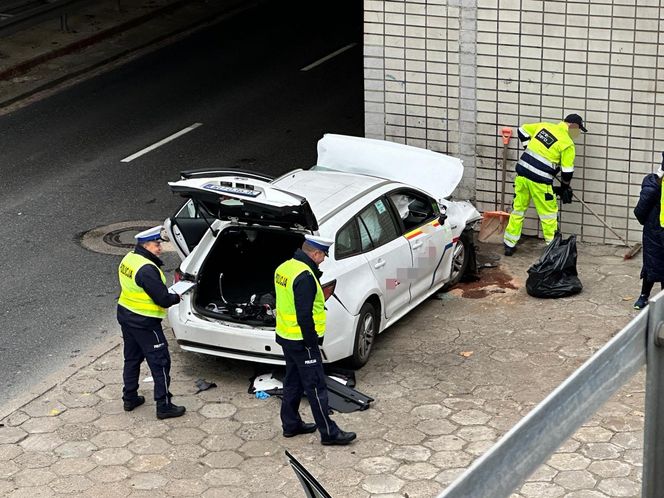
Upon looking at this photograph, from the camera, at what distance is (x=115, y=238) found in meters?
12.6

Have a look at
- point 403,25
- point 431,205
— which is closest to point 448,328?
point 431,205

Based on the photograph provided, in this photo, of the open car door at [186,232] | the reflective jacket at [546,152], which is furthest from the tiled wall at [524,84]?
the open car door at [186,232]

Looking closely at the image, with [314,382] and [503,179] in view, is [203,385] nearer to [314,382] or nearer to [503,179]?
[314,382]

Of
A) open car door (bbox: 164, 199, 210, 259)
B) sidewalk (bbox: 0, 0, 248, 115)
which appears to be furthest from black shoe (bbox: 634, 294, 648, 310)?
sidewalk (bbox: 0, 0, 248, 115)

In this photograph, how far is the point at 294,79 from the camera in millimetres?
19281

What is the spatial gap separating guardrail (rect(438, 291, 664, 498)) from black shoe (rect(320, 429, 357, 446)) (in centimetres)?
605

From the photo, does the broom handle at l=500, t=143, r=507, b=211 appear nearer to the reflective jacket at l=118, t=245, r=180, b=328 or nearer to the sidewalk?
the reflective jacket at l=118, t=245, r=180, b=328

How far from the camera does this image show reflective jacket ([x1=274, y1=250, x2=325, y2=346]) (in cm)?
777

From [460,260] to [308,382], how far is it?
3.65 m

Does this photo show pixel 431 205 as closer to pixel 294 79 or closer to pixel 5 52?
pixel 294 79

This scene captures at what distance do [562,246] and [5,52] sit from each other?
1284 centimetres

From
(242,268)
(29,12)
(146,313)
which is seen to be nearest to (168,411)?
(146,313)

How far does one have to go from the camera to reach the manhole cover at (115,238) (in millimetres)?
12242

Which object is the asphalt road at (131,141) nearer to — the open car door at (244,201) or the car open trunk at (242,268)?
the car open trunk at (242,268)
